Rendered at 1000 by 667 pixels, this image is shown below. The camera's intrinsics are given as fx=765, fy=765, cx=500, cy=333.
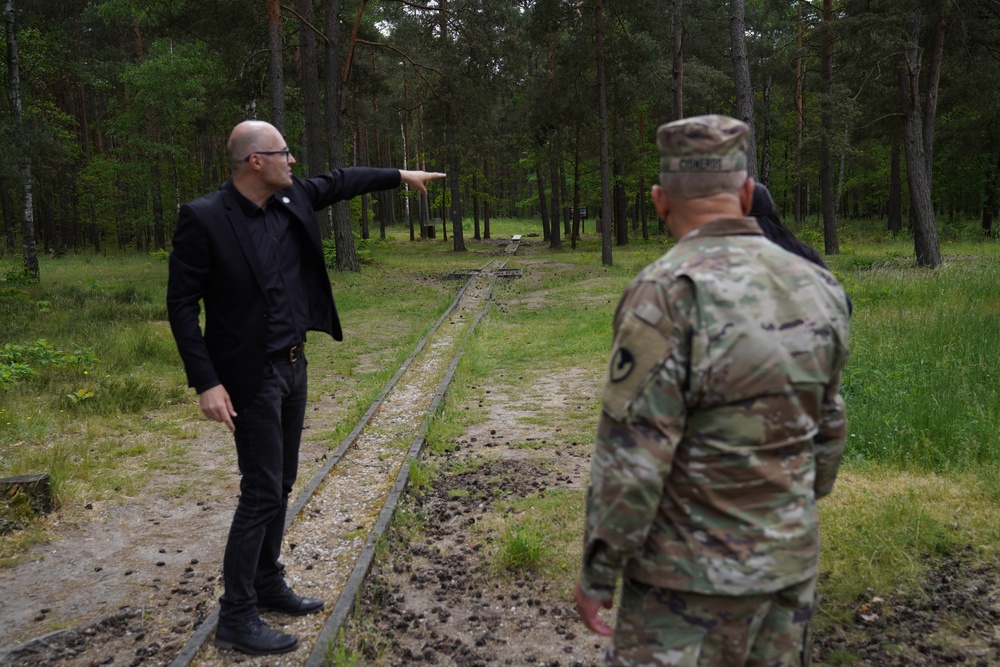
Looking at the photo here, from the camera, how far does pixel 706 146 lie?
2020 mm

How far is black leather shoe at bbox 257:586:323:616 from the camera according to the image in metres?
4.34

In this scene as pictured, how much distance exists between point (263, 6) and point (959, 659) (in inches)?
905

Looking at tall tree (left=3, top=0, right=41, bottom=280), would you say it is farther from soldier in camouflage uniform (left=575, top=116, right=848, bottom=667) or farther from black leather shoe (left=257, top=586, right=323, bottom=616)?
soldier in camouflage uniform (left=575, top=116, right=848, bottom=667)

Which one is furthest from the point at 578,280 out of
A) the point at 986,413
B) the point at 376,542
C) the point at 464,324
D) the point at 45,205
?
the point at 45,205

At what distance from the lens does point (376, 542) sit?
504 cm

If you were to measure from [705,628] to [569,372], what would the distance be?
876cm

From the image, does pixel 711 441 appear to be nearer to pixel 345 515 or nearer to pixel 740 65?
pixel 345 515

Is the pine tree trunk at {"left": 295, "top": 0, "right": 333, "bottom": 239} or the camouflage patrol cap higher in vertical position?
the pine tree trunk at {"left": 295, "top": 0, "right": 333, "bottom": 239}

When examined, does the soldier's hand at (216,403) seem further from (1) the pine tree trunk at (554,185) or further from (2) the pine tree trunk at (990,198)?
(2) the pine tree trunk at (990,198)

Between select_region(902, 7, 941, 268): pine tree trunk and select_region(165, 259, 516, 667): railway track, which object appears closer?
select_region(165, 259, 516, 667): railway track

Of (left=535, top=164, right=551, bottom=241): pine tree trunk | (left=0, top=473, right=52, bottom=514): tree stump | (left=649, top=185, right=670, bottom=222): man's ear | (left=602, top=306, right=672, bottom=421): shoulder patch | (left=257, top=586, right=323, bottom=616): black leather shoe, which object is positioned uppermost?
(left=535, top=164, right=551, bottom=241): pine tree trunk

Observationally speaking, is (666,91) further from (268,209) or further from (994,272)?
(268,209)

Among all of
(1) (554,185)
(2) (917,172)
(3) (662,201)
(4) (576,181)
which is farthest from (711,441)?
(1) (554,185)

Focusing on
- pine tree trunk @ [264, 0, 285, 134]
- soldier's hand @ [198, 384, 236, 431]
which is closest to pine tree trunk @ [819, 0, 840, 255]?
pine tree trunk @ [264, 0, 285, 134]
